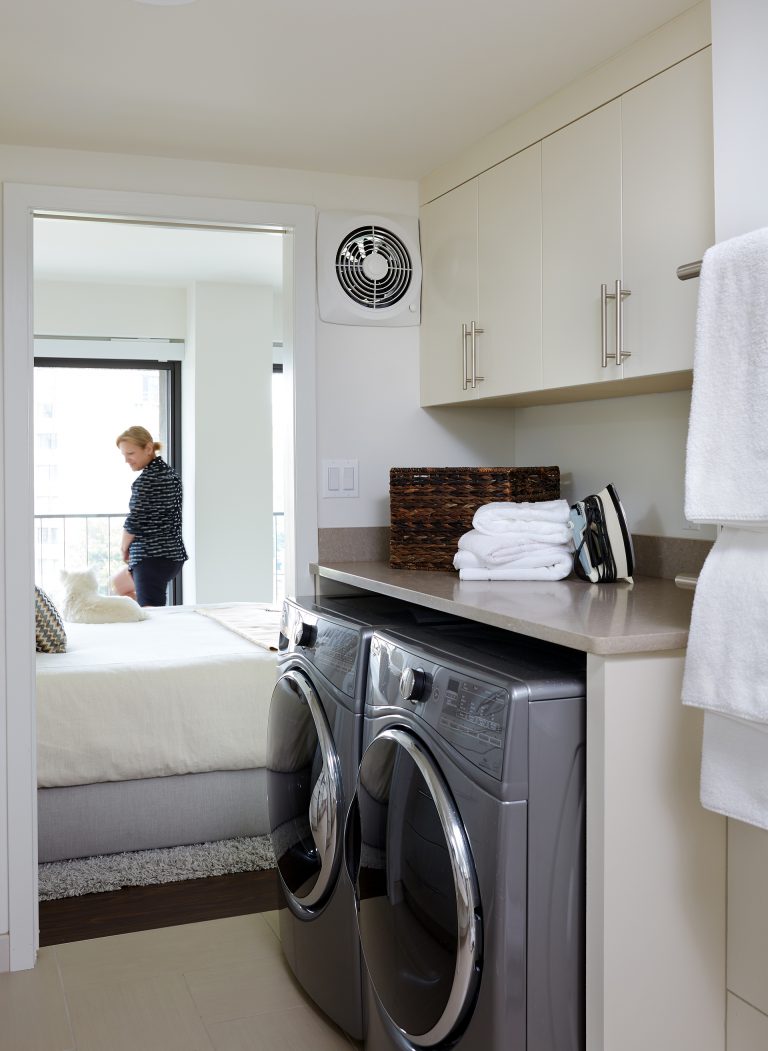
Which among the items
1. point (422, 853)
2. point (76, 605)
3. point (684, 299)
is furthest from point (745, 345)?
point (76, 605)

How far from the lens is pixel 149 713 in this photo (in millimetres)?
3268

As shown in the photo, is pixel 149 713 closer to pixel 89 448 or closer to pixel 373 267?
pixel 373 267

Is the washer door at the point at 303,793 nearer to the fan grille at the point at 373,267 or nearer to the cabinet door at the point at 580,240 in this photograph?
the cabinet door at the point at 580,240

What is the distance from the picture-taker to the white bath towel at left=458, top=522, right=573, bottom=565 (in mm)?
2256

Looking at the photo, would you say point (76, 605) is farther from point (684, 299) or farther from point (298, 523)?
point (684, 299)

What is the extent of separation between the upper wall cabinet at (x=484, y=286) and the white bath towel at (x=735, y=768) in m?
1.06

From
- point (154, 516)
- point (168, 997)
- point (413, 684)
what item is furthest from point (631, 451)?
point (154, 516)

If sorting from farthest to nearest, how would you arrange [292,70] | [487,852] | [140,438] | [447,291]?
[140,438], [447,291], [292,70], [487,852]

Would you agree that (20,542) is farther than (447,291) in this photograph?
No

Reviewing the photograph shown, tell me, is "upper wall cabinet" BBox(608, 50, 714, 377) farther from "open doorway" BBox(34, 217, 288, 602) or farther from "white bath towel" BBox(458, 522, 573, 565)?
"open doorway" BBox(34, 217, 288, 602)

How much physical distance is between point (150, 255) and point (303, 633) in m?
3.64

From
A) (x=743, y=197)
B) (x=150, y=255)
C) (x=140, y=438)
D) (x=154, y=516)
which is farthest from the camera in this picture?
(x=140, y=438)

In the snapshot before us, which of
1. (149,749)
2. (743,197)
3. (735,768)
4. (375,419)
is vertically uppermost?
(743,197)

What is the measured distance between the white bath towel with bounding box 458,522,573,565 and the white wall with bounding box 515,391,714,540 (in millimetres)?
282
